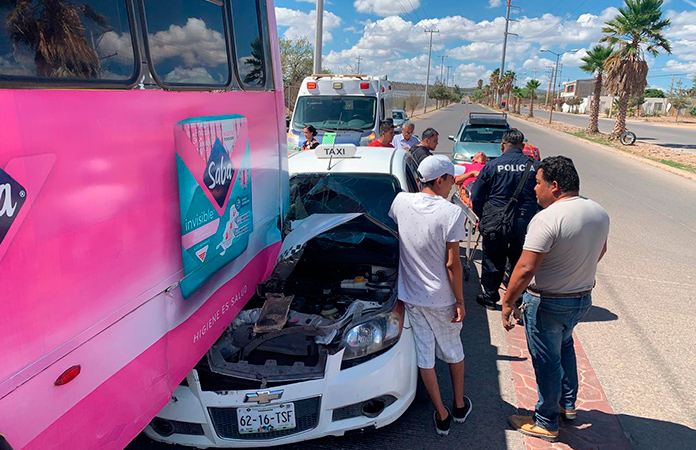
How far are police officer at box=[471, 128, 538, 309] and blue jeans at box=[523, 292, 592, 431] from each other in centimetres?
169

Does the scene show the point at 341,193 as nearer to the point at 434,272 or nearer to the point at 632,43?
the point at 434,272

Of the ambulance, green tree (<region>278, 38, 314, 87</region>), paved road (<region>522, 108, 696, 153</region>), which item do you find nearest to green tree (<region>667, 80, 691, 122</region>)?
paved road (<region>522, 108, 696, 153</region>)

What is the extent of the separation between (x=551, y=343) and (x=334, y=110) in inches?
390

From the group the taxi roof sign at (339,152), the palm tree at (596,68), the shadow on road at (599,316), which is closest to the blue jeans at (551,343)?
the shadow on road at (599,316)

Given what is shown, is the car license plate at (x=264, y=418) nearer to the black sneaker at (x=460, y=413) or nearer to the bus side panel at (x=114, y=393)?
the bus side panel at (x=114, y=393)

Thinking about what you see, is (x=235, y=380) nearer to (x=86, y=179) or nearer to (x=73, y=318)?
(x=73, y=318)

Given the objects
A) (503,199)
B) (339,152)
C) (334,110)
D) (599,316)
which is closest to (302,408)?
(339,152)

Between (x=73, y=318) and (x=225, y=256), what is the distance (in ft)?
4.03

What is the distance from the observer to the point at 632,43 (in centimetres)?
2402

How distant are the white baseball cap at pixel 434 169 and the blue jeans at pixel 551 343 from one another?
97 cm

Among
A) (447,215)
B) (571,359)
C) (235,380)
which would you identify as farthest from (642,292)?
(235,380)

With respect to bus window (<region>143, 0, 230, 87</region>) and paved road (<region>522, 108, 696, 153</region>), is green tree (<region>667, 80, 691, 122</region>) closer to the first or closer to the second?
paved road (<region>522, 108, 696, 153</region>)

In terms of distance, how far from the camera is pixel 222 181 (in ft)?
9.44

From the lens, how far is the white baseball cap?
3.11 metres
